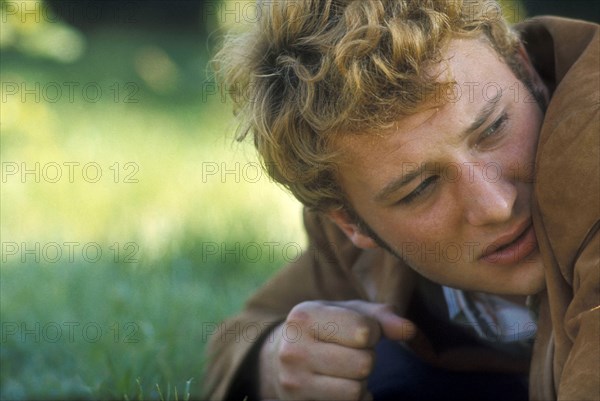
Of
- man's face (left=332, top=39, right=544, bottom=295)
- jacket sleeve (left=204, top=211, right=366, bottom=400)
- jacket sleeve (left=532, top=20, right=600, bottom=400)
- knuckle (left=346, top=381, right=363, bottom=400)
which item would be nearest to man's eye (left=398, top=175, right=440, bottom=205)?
man's face (left=332, top=39, right=544, bottom=295)

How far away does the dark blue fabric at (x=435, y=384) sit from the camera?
2562 mm

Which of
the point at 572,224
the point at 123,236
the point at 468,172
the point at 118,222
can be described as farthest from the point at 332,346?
the point at 118,222

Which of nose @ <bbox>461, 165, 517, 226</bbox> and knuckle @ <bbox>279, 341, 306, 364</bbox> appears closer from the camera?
nose @ <bbox>461, 165, 517, 226</bbox>

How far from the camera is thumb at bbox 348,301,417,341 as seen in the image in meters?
2.37

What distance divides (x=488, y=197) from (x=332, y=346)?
0.58 m

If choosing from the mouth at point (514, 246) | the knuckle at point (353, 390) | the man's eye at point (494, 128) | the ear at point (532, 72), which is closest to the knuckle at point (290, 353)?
the knuckle at point (353, 390)

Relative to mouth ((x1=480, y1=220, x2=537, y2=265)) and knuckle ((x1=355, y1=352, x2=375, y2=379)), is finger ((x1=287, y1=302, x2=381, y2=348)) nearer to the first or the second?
knuckle ((x1=355, y1=352, x2=375, y2=379))

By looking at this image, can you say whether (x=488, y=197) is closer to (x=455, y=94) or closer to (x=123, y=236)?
(x=455, y=94)

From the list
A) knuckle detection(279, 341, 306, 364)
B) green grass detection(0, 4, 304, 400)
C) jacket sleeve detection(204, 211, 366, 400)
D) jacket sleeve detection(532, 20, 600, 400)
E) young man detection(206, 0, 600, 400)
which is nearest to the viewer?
jacket sleeve detection(532, 20, 600, 400)

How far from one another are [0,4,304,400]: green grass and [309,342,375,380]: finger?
1.06 ft

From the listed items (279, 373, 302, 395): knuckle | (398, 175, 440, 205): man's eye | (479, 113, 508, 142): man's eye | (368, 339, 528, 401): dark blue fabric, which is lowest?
(368, 339, 528, 401): dark blue fabric

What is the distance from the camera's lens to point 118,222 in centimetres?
427

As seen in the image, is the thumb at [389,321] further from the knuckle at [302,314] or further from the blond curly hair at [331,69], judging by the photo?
the blond curly hair at [331,69]

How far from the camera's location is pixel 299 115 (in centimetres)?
223
